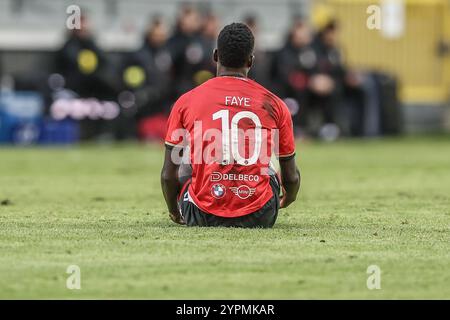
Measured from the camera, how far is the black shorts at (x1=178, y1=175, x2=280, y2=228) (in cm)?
935

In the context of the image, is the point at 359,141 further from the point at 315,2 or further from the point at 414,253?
the point at 414,253

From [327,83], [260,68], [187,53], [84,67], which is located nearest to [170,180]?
[84,67]

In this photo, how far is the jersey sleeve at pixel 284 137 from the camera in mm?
9266

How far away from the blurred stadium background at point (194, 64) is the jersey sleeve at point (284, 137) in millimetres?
13416

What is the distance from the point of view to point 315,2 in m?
28.7

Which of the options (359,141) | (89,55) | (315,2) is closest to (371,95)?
(359,141)

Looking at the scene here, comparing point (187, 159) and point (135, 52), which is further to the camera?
point (135, 52)

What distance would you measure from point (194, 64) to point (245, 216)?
14978 millimetres

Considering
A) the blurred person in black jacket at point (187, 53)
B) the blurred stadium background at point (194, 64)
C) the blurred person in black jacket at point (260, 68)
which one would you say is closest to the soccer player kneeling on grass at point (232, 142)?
the blurred stadium background at point (194, 64)

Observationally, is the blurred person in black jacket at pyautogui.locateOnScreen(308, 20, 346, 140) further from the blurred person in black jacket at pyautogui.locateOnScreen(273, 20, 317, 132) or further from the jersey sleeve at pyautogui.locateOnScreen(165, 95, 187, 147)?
the jersey sleeve at pyautogui.locateOnScreen(165, 95, 187, 147)

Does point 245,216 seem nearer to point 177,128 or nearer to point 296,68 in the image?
point 177,128

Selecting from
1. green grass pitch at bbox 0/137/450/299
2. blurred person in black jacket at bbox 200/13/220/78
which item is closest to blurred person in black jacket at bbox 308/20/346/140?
blurred person in black jacket at bbox 200/13/220/78

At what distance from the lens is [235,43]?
9195 mm

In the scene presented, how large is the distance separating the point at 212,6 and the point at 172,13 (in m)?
0.85
